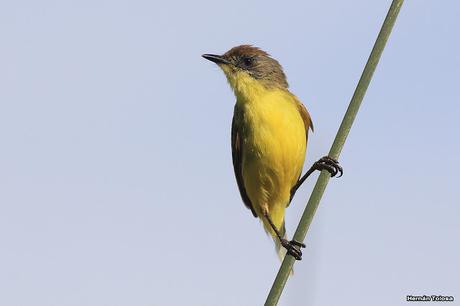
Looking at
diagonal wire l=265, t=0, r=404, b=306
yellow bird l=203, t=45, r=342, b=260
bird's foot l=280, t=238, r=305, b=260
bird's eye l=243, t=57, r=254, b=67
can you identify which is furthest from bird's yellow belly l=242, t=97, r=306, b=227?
diagonal wire l=265, t=0, r=404, b=306

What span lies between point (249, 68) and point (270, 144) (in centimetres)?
101

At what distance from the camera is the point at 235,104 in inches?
236

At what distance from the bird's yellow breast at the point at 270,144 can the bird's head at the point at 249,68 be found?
8 centimetres

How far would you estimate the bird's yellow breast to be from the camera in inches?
217

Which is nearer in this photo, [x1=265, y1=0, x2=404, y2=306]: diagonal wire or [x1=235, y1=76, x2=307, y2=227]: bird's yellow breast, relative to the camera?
[x1=265, y1=0, x2=404, y2=306]: diagonal wire

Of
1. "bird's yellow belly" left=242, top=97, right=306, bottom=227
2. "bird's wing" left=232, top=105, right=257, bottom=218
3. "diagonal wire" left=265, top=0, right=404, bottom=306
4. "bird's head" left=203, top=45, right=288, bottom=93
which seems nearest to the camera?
"diagonal wire" left=265, top=0, right=404, bottom=306

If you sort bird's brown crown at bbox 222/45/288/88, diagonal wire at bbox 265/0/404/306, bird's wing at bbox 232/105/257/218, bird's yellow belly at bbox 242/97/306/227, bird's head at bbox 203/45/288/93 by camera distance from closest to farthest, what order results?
1. diagonal wire at bbox 265/0/404/306
2. bird's yellow belly at bbox 242/97/306/227
3. bird's wing at bbox 232/105/257/218
4. bird's head at bbox 203/45/288/93
5. bird's brown crown at bbox 222/45/288/88

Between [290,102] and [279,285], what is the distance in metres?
3.52

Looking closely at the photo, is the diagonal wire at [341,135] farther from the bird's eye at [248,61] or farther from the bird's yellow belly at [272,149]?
the bird's eye at [248,61]

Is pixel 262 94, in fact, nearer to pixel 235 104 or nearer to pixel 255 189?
pixel 235 104

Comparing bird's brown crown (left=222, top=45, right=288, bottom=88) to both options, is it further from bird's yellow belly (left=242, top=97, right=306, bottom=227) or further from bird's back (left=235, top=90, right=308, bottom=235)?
bird's yellow belly (left=242, top=97, right=306, bottom=227)

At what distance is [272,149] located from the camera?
5520mm

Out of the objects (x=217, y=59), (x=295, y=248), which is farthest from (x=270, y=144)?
(x=295, y=248)

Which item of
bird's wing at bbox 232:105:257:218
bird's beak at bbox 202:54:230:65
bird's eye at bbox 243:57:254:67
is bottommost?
bird's wing at bbox 232:105:257:218
